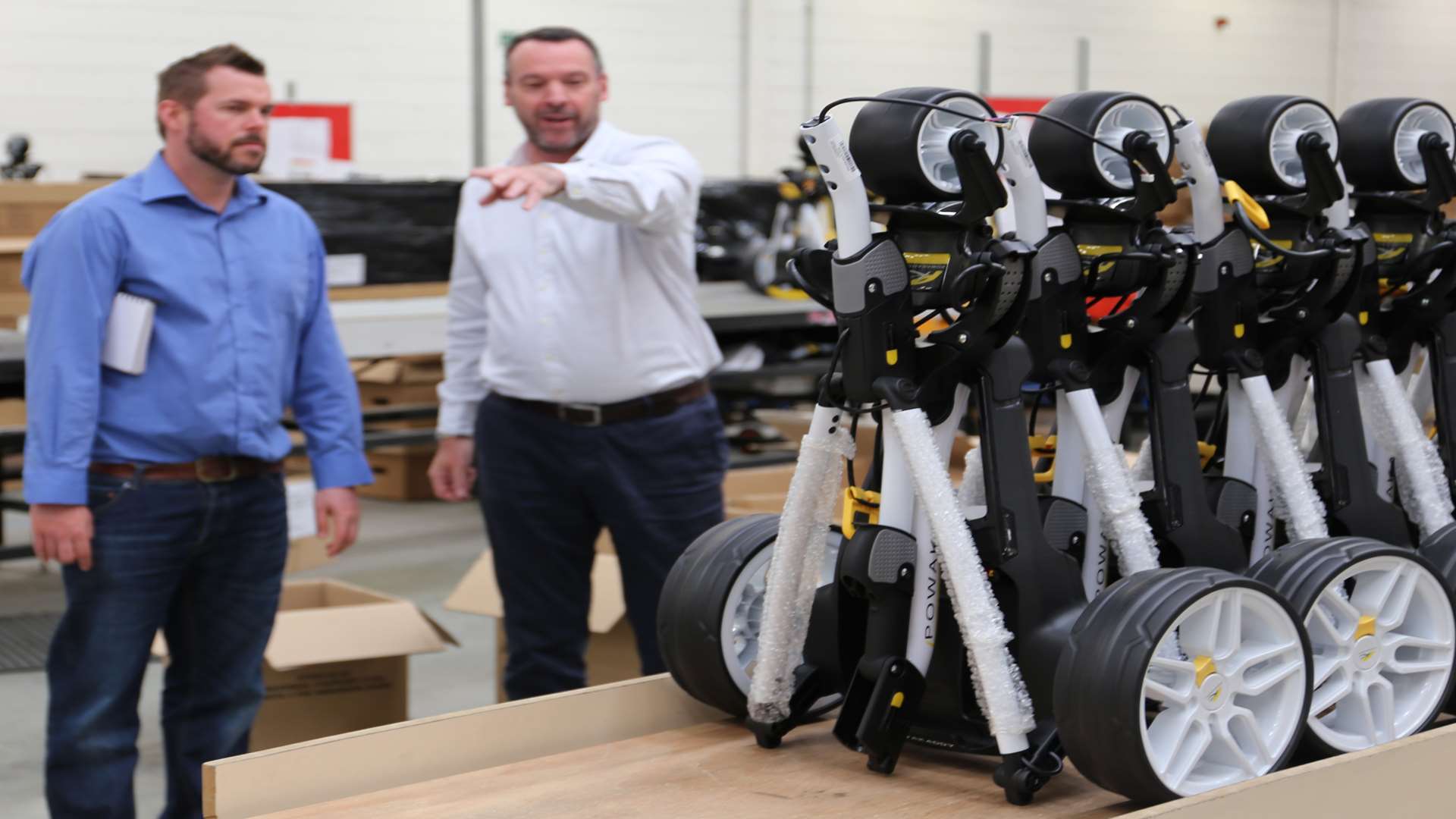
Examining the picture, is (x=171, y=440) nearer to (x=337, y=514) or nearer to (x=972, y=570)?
(x=337, y=514)

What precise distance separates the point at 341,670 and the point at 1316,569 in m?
2.20

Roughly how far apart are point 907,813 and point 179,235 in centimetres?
161

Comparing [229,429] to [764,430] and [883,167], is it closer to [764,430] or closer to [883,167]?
[883,167]

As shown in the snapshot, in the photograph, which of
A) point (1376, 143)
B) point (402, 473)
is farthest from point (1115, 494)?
point (402, 473)

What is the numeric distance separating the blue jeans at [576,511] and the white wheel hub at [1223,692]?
1.37m

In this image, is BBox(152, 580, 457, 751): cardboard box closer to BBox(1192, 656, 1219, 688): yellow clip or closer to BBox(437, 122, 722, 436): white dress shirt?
BBox(437, 122, 722, 436): white dress shirt

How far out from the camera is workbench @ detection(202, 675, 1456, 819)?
1.68m

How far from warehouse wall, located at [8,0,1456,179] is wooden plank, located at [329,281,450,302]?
2806mm

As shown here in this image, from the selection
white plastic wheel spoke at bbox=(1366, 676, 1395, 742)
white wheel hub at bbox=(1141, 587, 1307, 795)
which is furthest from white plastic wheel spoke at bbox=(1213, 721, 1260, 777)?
white plastic wheel spoke at bbox=(1366, 676, 1395, 742)

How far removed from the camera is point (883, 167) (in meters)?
1.76

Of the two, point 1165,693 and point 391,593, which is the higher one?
point 1165,693

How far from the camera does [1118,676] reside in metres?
1.59

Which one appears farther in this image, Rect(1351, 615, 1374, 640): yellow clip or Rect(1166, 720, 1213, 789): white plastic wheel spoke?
Rect(1351, 615, 1374, 640): yellow clip

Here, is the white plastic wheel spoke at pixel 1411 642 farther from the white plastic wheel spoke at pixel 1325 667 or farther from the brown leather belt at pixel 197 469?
the brown leather belt at pixel 197 469
